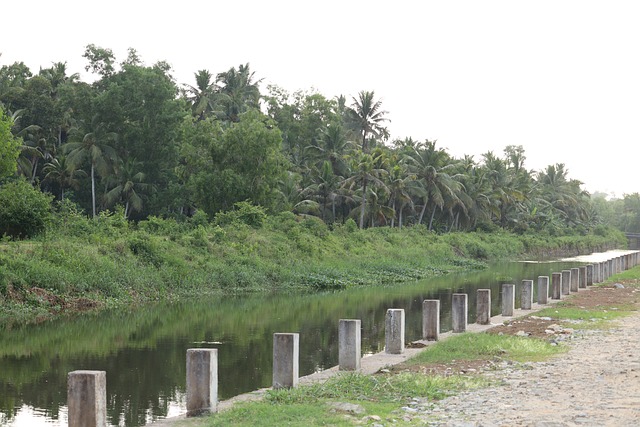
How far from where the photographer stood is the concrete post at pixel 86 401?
367 inches

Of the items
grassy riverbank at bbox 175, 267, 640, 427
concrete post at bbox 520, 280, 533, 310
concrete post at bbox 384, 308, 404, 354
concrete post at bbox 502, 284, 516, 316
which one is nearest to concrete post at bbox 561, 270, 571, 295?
concrete post at bbox 520, 280, 533, 310

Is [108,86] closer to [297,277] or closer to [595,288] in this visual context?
[297,277]

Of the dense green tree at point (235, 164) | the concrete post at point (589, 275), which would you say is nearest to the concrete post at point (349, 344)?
the concrete post at point (589, 275)

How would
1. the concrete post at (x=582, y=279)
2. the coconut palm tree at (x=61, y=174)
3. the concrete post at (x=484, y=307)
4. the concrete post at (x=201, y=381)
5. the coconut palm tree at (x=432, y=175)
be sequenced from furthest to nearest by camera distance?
the coconut palm tree at (x=432, y=175)
the coconut palm tree at (x=61, y=174)
the concrete post at (x=582, y=279)
the concrete post at (x=484, y=307)
the concrete post at (x=201, y=381)

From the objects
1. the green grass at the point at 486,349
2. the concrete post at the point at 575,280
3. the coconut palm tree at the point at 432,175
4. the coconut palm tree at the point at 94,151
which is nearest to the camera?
the green grass at the point at 486,349

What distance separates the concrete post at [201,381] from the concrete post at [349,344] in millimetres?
3517

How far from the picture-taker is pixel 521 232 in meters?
90.0

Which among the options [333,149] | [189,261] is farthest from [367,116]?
[189,261]

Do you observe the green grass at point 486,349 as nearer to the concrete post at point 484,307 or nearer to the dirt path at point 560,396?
the dirt path at point 560,396

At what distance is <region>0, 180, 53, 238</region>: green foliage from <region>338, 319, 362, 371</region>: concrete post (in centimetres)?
2311

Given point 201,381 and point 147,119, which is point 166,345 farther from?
point 147,119

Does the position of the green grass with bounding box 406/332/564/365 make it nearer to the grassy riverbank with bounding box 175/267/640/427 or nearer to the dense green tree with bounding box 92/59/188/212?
the grassy riverbank with bounding box 175/267/640/427

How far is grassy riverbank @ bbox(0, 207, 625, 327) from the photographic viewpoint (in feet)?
88.0

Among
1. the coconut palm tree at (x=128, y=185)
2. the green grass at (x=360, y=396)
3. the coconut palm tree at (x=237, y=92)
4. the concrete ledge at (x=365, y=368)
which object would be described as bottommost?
the concrete ledge at (x=365, y=368)
